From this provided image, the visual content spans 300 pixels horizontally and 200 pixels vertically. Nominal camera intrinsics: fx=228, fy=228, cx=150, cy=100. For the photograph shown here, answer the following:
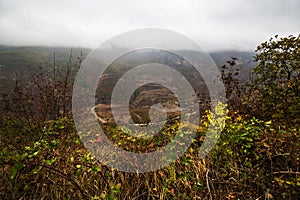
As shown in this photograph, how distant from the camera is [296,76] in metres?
6.65

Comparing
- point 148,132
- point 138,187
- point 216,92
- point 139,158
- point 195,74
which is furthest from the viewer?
point 216,92

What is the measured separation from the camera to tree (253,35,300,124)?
18.6 ft

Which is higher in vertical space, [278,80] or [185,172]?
[278,80]

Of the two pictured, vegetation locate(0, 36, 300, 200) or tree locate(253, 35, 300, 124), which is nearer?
vegetation locate(0, 36, 300, 200)

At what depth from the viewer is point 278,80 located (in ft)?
23.0

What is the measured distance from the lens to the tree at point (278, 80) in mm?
5656

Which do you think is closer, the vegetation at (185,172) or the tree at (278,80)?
the vegetation at (185,172)

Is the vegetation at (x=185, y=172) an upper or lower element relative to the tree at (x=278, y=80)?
lower

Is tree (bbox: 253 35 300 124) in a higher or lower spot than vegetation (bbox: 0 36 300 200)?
higher

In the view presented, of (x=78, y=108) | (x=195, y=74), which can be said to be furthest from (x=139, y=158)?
(x=78, y=108)

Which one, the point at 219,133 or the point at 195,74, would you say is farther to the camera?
the point at 195,74

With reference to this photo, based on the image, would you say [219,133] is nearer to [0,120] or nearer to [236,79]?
[236,79]

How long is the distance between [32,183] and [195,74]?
14.2ft

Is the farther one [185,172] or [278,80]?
[278,80]
